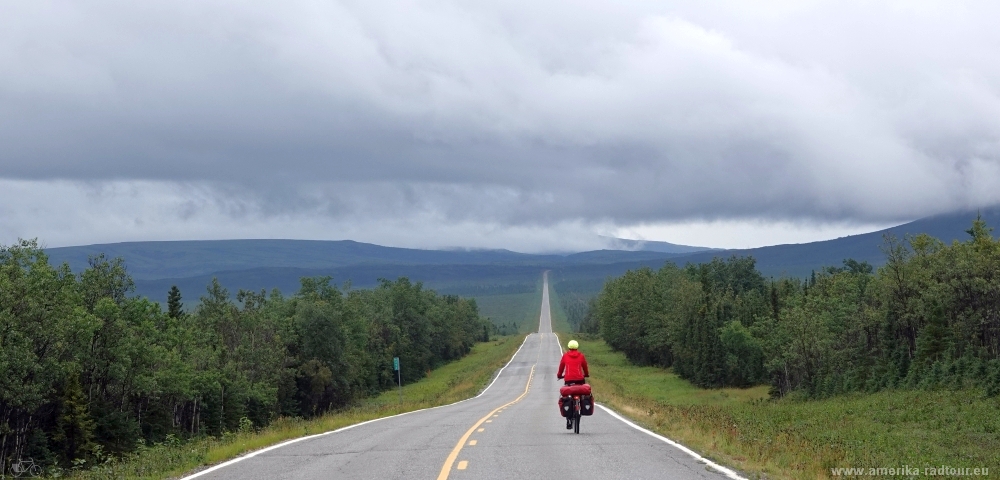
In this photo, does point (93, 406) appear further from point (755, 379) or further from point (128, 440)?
point (755, 379)

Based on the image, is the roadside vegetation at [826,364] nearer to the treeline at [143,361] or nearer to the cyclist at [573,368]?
the cyclist at [573,368]

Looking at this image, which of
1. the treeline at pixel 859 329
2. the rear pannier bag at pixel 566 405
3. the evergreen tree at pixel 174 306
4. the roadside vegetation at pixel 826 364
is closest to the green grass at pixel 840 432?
the roadside vegetation at pixel 826 364

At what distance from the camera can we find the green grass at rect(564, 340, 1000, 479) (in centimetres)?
1589

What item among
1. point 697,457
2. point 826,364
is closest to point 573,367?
point 697,457

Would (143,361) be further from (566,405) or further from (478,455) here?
(478,455)

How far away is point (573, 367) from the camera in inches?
834

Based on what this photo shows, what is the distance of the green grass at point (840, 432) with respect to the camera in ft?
52.1

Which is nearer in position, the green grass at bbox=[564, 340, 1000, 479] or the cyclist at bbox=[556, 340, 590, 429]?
the green grass at bbox=[564, 340, 1000, 479]

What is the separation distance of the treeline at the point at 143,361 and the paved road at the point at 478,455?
5.43 m

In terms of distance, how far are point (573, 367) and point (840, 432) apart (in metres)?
16.1

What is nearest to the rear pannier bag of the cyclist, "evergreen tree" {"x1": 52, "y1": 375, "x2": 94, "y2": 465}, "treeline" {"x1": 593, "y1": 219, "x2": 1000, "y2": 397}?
the cyclist

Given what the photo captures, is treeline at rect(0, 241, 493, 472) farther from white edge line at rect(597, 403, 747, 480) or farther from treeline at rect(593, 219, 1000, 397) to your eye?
treeline at rect(593, 219, 1000, 397)

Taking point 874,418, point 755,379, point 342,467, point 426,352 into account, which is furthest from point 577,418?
point 426,352

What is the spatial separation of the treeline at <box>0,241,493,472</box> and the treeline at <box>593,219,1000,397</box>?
39.0 m
